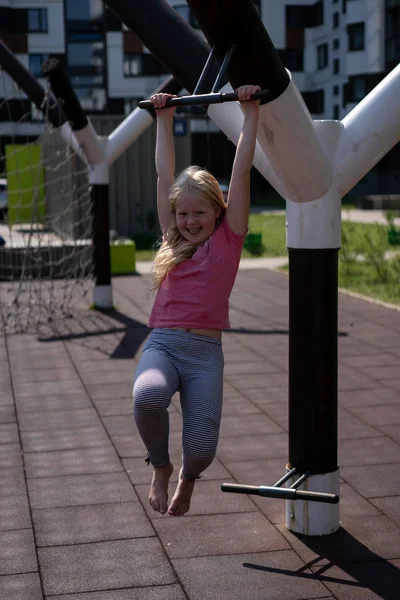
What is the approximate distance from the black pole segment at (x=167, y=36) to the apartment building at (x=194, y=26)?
42.7 m

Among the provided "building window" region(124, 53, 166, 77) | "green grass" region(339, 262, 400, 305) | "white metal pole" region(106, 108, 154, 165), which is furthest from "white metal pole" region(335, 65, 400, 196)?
"building window" region(124, 53, 166, 77)

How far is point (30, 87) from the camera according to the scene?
11.6 meters

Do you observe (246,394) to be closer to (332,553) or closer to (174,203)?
(332,553)

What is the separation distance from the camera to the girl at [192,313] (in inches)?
150

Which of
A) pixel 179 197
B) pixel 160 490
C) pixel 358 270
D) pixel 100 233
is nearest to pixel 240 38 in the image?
pixel 179 197

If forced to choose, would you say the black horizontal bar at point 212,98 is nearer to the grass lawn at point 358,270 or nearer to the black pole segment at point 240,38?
the black pole segment at point 240,38

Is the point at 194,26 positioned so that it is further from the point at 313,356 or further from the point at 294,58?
the point at 313,356

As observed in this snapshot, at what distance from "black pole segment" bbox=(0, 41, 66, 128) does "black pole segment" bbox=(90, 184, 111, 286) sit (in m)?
1.00

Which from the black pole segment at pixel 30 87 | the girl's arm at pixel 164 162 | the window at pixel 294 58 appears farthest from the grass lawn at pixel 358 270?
the window at pixel 294 58

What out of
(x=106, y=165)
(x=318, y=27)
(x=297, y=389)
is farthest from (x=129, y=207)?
(x=318, y=27)

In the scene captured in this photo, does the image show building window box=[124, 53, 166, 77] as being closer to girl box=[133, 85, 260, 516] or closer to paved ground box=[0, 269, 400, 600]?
paved ground box=[0, 269, 400, 600]

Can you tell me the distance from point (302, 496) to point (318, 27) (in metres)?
50.2

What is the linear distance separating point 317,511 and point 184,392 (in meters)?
1.28

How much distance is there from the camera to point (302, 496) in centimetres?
438
